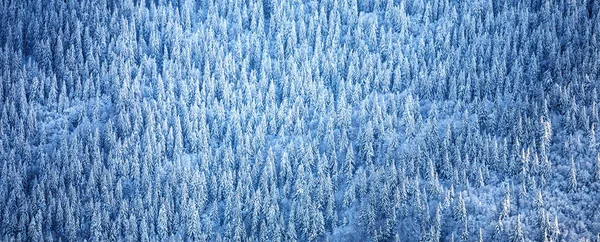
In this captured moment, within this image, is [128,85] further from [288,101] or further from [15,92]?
[288,101]

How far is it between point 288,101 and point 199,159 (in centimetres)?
2444

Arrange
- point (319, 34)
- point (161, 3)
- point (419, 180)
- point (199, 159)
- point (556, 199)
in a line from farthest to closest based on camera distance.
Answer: point (161, 3)
point (319, 34)
point (199, 159)
point (419, 180)
point (556, 199)

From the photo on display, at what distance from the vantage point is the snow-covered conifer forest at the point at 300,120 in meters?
122

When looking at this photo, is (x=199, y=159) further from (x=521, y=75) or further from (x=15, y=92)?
(x=521, y=75)

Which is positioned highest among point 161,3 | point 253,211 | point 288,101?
point 161,3

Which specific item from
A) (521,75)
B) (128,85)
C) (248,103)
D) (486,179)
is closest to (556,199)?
(486,179)

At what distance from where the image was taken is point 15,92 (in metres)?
149

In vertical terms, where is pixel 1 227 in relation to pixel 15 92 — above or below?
below

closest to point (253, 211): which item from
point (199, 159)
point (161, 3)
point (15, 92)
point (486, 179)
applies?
point (199, 159)

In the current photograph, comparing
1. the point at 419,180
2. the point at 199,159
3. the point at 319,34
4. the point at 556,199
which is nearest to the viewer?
the point at 556,199

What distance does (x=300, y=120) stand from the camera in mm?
143750

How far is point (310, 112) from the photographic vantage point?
150500 millimetres

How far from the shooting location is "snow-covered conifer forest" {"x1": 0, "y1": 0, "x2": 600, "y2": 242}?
12225 centimetres

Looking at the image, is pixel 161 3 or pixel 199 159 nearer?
pixel 199 159
